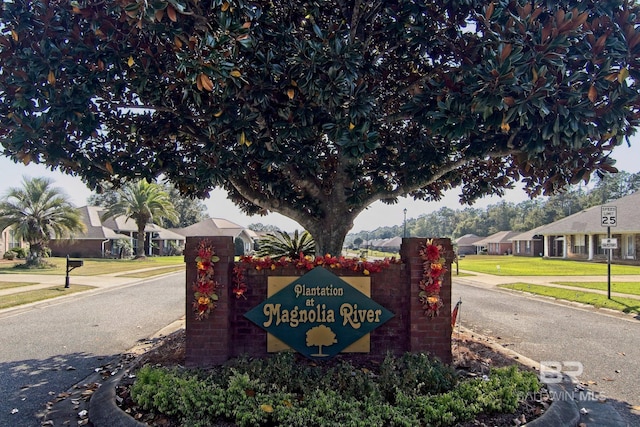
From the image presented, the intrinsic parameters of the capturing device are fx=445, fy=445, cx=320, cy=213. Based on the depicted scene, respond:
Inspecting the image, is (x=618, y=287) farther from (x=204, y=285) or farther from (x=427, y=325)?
(x=204, y=285)

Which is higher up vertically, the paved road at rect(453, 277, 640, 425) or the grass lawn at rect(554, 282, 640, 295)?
the grass lawn at rect(554, 282, 640, 295)

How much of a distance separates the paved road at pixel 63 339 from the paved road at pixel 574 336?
688 cm

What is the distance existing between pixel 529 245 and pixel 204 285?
58.9 m

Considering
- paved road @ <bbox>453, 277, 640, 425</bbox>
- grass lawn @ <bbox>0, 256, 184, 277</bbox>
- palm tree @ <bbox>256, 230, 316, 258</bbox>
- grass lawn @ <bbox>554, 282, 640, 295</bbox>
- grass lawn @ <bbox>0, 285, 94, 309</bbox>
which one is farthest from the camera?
grass lawn @ <bbox>0, 256, 184, 277</bbox>

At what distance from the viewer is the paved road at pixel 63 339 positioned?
5.61 m

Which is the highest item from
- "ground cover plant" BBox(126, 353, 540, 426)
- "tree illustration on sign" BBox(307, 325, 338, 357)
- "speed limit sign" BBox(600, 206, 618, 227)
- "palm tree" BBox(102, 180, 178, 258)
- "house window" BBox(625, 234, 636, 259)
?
"palm tree" BBox(102, 180, 178, 258)

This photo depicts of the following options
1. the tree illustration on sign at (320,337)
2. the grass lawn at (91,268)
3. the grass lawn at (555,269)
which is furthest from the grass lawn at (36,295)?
the grass lawn at (555,269)

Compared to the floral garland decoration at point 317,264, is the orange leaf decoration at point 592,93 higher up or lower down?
higher up

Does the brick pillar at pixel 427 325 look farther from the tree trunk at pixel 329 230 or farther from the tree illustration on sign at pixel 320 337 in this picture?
the tree trunk at pixel 329 230

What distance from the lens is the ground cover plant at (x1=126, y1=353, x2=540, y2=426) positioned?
420cm

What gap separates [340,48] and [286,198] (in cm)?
331

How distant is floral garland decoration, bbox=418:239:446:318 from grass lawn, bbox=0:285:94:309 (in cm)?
1143

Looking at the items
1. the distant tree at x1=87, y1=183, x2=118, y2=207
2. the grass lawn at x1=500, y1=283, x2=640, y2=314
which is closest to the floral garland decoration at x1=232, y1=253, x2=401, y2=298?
Result: the grass lawn at x1=500, y1=283, x2=640, y2=314

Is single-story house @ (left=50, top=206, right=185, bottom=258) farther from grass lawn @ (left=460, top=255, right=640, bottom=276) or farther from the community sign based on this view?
the community sign
